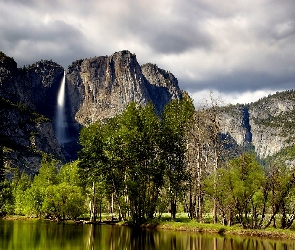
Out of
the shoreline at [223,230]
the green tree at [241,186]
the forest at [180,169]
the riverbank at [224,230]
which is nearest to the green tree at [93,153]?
the forest at [180,169]

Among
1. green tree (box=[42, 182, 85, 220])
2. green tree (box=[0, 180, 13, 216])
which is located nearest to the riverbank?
green tree (box=[42, 182, 85, 220])

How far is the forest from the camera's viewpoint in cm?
4828

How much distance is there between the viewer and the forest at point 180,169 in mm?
48281

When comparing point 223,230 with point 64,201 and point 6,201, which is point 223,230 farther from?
point 6,201

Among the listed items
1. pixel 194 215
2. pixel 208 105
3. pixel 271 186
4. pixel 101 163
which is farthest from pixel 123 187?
pixel 271 186

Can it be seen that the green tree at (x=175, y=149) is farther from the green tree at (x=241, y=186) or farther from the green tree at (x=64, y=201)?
the green tree at (x=64, y=201)

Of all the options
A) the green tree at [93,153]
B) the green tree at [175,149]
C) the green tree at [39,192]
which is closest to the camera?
the green tree at [175,149]

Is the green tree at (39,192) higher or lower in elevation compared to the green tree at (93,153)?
lower

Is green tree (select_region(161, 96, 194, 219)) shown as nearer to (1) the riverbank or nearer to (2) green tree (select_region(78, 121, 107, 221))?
(1) the riverbank

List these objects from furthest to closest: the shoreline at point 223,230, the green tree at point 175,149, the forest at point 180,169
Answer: the green tree at point 175,149 → the forest at point 180,169 → the shoreline at point 223,230

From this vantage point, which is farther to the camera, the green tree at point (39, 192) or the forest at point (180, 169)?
the green tree at point (39, 192)

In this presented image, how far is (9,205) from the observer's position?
315 ft

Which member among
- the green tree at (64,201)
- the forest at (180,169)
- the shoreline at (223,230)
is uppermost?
the forest at (180,169)

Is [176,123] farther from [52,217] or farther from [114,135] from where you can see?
[52,217]
